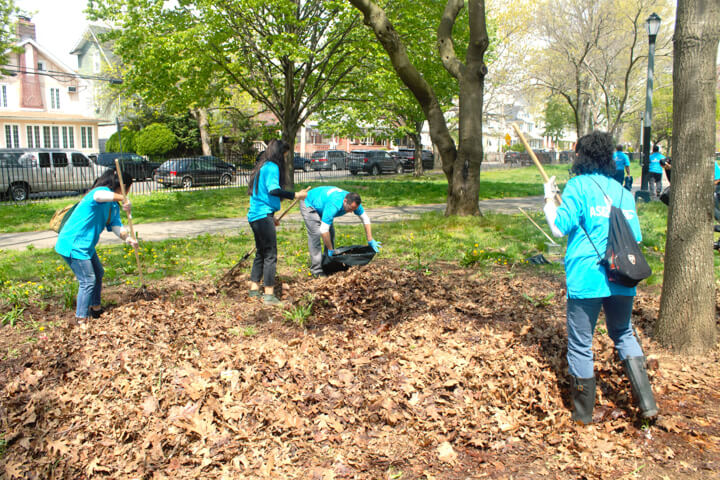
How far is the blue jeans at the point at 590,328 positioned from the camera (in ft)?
11.2

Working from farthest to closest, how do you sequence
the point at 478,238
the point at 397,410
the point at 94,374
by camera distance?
the point at 478,238 < the point at 94,374 < the point at 397,410

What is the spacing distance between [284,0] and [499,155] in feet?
134

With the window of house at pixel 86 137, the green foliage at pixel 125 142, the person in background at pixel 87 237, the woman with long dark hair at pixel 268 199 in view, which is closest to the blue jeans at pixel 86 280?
the person in background at pixel 87 237

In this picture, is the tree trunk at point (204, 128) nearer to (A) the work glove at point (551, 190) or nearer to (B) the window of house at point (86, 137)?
(B) the window of house at point (86, 137)

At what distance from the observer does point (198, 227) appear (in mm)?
12102

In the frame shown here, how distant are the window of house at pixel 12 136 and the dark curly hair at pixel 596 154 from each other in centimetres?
4464

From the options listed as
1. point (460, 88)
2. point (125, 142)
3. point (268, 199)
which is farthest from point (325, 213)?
point (125, 142)

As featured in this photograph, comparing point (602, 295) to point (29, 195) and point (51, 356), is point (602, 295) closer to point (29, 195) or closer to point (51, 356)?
point (51, 356)

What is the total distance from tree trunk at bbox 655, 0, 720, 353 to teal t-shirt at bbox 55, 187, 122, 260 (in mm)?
5012

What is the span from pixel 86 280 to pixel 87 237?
408 millimetres

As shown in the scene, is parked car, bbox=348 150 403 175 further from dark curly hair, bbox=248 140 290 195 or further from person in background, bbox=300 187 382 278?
dark curly hair, bbox=248 140 290 195

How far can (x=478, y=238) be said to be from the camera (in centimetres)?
950

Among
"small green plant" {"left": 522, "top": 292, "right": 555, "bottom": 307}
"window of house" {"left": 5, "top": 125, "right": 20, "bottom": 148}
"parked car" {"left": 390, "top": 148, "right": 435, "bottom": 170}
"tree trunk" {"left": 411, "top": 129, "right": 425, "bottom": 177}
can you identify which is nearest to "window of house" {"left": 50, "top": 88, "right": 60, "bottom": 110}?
"window of house" {"left": 5, "top": 125, "right": 20, "bottom": 148}

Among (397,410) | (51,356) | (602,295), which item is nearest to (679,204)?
(602,295)
